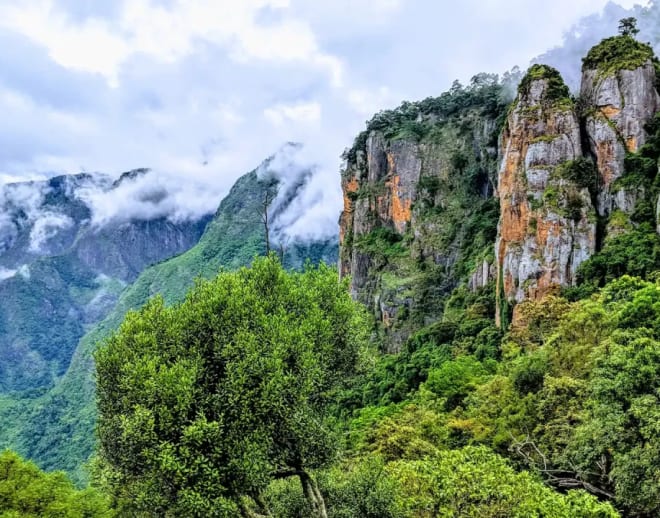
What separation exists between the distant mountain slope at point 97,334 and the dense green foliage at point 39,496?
50897 millimetres

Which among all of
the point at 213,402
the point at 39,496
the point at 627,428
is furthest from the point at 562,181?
the point at 39,496

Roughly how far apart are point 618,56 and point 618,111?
5270 millimetres

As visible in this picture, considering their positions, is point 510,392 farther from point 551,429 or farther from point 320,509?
point 320,509

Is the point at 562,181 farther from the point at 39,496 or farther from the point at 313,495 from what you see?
the point at 39,496

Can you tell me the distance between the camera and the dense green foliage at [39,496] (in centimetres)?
1308

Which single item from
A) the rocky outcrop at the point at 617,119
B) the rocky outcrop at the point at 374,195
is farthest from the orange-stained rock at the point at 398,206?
the rocky outcrop at the point at 617,119

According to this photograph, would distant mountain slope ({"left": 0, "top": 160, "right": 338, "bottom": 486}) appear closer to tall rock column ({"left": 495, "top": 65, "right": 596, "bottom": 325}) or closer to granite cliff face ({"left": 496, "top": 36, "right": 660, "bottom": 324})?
tall rock column ({"left": 495, "top": 65, "right": 596, "bottom": 325})

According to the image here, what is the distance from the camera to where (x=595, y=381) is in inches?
715

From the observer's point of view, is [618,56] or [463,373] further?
[618,56]

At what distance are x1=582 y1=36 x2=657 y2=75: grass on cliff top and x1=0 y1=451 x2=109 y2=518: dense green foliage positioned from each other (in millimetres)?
46394

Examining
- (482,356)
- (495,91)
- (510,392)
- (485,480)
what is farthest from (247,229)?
(485,480)

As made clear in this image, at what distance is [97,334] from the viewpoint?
15362 cm

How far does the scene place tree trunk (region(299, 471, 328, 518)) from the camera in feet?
47.8

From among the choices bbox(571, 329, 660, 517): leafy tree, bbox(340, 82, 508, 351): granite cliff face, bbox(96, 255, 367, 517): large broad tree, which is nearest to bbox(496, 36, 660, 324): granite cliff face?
bbox(340, 82, 508, 351): granite cliff face
